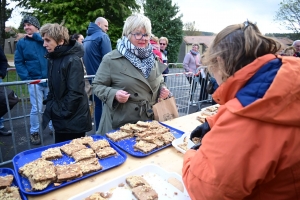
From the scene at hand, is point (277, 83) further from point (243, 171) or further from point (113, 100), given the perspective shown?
point (113, 100)

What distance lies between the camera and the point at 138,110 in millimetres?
2553

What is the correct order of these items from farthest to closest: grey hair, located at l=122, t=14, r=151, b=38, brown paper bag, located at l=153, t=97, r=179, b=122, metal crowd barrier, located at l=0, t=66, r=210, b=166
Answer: metal crowd barrier, located at l=0, t=66, r=210, b=166
brown paper bag, located at l=153, t=97, r=179, b=122
grey hair, located at l=122, t=14, r=151, b=38

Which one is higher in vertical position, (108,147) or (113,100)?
(113,100)

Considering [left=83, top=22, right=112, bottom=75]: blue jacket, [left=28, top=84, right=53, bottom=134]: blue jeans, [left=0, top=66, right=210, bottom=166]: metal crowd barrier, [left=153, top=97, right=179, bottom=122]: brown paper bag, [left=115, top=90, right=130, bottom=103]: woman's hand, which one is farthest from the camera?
[left=83, top=22, right=112, bottom=75]: blue jacket

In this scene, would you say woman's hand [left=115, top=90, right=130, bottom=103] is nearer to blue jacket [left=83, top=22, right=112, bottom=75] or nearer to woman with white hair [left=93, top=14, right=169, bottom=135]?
woman with white hair [left=93, top=14, right=169, bottom=135]

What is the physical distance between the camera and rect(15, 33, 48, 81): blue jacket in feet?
14.7

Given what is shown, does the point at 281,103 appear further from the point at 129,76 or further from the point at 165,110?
the point at 165,110

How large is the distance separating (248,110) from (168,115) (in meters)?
1.89

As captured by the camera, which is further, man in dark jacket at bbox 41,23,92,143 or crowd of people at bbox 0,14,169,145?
man in dark jacket at bbox 41,23,92,143

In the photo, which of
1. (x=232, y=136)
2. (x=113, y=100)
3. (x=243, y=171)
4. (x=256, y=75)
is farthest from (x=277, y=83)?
(x=113, y=100)

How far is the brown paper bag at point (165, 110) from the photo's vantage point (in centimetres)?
264

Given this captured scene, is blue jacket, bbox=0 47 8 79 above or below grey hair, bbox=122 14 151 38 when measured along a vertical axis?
below

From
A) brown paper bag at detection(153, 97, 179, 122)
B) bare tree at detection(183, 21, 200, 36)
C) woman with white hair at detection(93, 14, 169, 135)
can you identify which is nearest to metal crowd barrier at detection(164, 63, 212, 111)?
brown paper bag at detection(153, 97, 179, 122)

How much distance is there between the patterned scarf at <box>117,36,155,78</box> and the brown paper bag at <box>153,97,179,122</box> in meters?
0.38
